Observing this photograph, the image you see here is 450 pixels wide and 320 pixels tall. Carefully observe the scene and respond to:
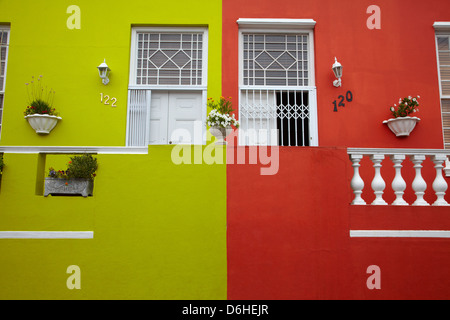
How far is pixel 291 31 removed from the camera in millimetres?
5914

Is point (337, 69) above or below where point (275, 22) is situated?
below

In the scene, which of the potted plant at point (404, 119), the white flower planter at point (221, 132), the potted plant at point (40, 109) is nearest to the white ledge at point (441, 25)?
the potted plant at point (404, 119)

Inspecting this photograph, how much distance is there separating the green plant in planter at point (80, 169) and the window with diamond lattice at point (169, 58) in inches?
90.5

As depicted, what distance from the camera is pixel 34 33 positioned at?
575 centimetres

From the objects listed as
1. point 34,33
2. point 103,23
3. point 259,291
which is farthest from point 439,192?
point 34,33

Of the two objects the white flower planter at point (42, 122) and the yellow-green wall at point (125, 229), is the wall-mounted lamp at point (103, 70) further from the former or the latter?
the yellow-green wall at point (125, 229)

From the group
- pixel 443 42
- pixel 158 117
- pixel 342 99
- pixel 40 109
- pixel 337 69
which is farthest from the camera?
pixel 443 42

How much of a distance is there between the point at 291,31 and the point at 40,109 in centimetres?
434

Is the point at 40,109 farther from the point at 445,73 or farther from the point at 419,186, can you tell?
the point at 445,73

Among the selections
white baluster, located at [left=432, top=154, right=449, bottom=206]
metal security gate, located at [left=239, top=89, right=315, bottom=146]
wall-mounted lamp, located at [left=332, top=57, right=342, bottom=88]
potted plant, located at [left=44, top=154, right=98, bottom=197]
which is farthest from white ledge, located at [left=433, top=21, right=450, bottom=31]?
potted plant, located at [left=44, top=154, right=98, bottom=197]

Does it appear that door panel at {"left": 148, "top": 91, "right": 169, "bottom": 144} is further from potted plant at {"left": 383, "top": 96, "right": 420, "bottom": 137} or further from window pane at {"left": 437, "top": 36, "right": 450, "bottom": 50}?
window pane at {"left": 437, "top": 36, "right": 450, "bottom": 50}

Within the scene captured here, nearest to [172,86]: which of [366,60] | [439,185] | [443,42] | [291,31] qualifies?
[291,31]
